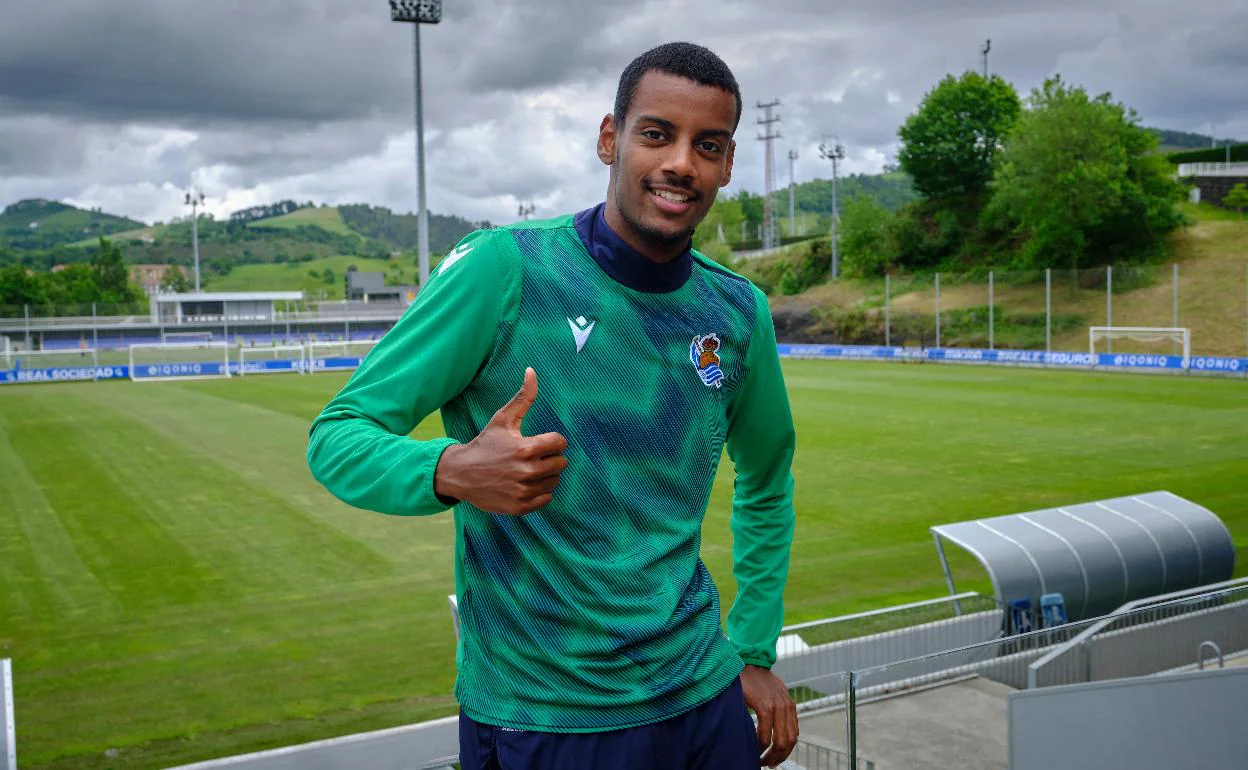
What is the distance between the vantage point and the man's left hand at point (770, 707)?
2664mm

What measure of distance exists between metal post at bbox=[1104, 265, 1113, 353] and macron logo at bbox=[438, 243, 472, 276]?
4313 cm

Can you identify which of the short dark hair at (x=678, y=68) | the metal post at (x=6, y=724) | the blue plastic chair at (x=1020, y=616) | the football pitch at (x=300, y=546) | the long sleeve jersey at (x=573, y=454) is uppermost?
the short dark hair at (x=678, y=68)

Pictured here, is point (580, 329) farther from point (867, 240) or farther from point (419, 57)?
point (867, 240)

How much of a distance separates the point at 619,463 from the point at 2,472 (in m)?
22.8

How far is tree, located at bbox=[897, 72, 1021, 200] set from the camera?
2876 inches

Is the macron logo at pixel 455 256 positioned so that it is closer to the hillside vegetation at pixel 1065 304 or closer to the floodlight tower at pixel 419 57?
the floodlight tower at pixel 419 57

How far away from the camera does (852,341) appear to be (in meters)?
57.7

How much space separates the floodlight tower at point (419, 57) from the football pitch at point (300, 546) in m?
11.3

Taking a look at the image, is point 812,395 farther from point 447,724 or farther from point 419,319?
point 419,319

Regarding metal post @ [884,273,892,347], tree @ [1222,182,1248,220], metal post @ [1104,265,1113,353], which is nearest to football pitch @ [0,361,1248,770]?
metal post @ [1104,265,1113,353]

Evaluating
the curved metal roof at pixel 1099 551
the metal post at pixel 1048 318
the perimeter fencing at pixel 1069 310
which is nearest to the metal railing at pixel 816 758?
the curved metal roof at pixel 1099 551

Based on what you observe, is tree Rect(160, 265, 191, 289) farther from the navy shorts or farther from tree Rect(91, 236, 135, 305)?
the navy shorts

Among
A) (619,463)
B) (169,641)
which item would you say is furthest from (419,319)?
(169,641)

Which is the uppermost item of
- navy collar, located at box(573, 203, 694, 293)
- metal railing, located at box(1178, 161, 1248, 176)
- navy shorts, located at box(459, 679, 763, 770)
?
metal railing, located at box(1178, 161, 1248, 176)
